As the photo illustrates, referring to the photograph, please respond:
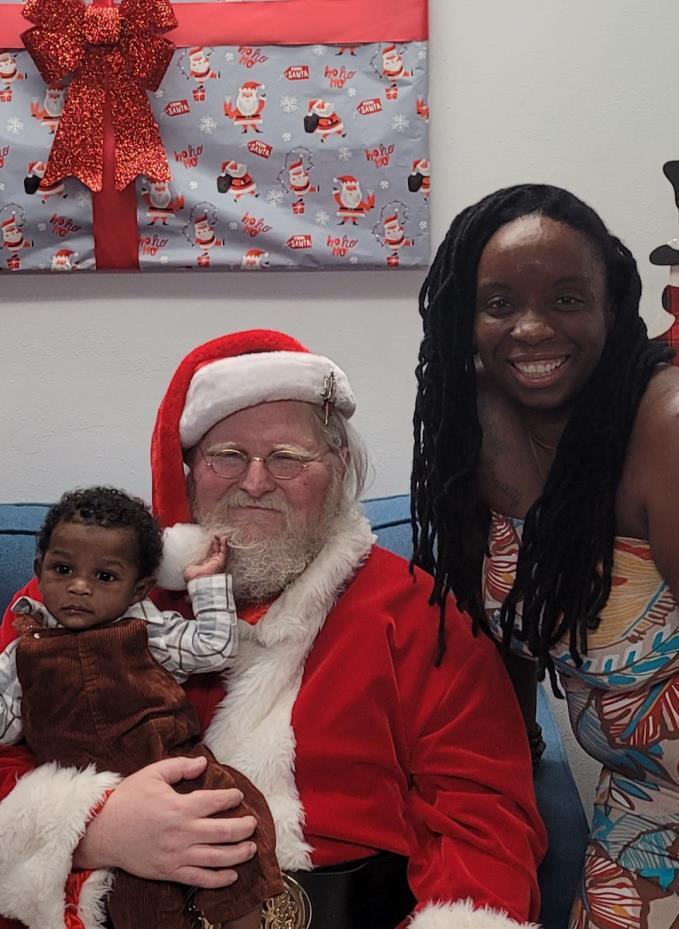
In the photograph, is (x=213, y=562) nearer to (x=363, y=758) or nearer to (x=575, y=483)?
(x=363, y=758)

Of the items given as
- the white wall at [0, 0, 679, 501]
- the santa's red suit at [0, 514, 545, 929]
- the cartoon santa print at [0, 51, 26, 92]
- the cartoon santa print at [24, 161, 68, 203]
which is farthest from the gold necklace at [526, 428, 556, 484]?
the cartoon santa print at [0, 51, 26, 92]

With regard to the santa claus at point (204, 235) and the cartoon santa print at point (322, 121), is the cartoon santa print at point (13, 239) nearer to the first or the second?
the santa claus at point (204, 235)

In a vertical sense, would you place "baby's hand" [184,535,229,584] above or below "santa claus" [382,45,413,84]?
below

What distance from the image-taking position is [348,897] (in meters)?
1.26

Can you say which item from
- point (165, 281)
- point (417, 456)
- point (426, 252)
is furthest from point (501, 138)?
point (417, 456)

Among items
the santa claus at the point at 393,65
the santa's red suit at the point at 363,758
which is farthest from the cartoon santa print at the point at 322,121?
the santa's red suit at the point at 363,758

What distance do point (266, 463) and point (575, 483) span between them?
0.46 meters

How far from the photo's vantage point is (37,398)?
2105mm

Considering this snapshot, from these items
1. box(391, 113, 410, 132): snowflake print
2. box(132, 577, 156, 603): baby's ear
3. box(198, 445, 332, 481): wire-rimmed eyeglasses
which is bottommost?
box(132, 577, 156, 603): baby's ear

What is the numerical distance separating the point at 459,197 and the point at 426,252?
0.45 ft

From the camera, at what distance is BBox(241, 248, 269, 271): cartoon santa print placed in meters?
2.00

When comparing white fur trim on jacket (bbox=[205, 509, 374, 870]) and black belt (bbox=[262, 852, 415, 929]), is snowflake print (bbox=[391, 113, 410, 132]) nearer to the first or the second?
white fur trim on jacket (bbox=[205, 509, 374, 870])

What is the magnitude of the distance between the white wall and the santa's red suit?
757 millimetres

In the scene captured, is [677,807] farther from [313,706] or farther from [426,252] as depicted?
[426,252]
